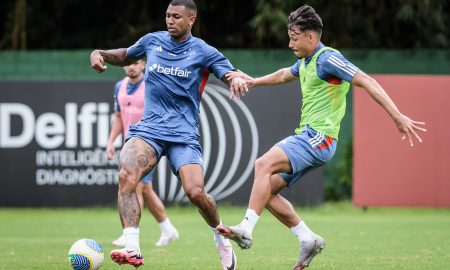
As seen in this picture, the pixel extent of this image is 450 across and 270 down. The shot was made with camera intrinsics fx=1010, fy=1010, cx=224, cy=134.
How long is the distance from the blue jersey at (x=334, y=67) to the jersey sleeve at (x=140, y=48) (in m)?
1.64

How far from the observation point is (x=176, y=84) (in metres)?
9.05

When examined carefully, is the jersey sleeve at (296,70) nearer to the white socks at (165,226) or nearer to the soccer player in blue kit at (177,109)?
the soccer player in blue kit at (177,109)

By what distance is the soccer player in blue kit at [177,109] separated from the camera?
8844 mm

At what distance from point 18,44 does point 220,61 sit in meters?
15.0

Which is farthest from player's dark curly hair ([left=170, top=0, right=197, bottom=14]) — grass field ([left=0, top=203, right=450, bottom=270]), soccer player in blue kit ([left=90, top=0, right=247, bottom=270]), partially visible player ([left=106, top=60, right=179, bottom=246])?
partially visible player ([left=106, top=60, right=179, bottom=246])

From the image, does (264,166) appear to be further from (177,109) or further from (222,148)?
(222,148)

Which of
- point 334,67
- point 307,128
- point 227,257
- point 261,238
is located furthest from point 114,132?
point 334,67

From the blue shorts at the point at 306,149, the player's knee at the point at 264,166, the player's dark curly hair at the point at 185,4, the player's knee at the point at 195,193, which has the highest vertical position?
the player's dark curly hair at the point at 185,4

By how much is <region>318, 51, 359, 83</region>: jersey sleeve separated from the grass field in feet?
6.52

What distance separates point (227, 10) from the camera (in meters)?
23.7

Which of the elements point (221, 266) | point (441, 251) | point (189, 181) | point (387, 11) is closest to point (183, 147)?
point (189, 181)

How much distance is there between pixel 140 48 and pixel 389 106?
7.97 ft

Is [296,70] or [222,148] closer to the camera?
[296,70]

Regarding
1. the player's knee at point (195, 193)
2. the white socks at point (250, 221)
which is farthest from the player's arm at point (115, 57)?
the white socks at point (250, 221)
